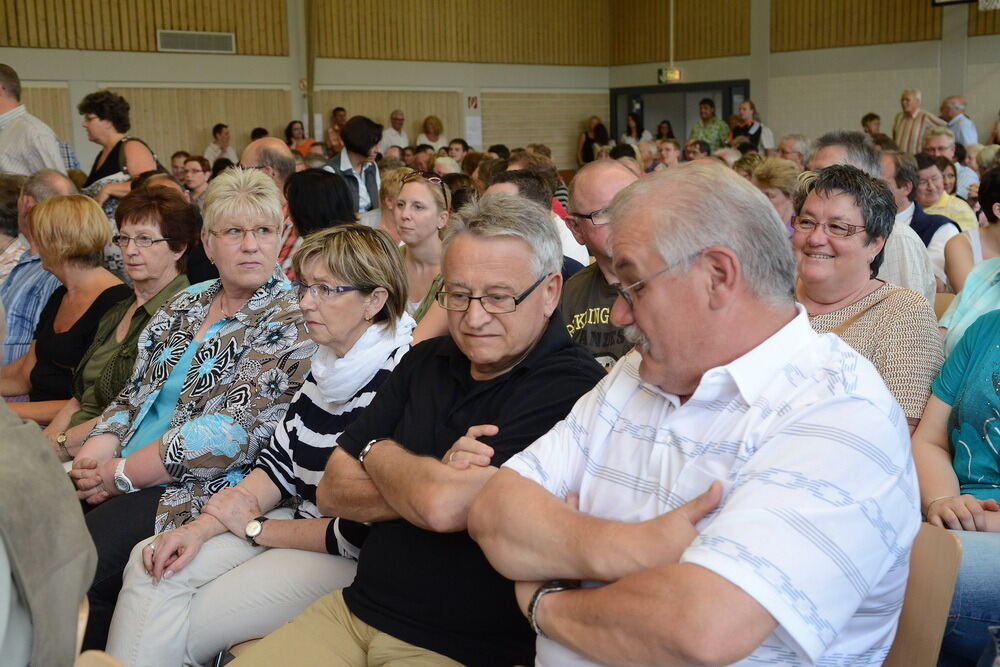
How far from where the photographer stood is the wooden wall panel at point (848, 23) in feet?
46.3

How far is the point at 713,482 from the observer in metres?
1.41

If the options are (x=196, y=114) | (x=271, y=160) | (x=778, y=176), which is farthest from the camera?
(x=196, y=114)

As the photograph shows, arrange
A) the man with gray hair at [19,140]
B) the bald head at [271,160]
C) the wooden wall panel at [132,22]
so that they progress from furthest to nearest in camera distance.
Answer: the wooden wall panel at [132,22] < the man with gray hair at [19,140] < the bald head at [271,160]

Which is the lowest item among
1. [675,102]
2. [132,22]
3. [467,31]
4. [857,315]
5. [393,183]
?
[857,315]

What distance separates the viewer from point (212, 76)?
13875mm

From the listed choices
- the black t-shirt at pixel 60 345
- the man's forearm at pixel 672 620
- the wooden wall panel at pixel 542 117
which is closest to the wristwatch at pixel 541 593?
the man's forearm at pixel 672 620

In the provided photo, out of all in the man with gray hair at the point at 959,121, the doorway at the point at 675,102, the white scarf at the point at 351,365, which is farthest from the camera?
the doorway at the point at 675,102

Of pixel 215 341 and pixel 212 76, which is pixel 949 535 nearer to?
pixel 215 341

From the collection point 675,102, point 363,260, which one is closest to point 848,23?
point 675,102

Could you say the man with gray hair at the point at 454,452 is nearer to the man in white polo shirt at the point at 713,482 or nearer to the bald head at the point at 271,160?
the man in white polo shirt at the point at 713,482

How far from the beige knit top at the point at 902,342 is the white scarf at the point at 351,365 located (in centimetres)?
130

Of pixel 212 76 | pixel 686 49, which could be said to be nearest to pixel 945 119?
pixel 686 49

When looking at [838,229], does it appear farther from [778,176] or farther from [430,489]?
[778,176]

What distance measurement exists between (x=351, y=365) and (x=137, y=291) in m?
1.64
